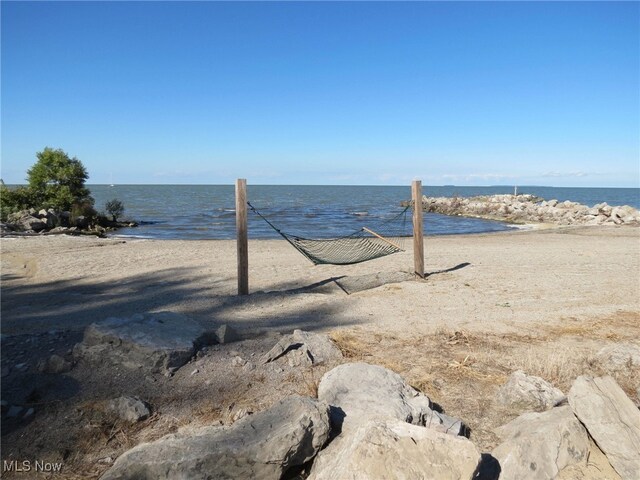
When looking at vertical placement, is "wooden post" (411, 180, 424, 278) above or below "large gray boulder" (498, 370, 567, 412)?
above

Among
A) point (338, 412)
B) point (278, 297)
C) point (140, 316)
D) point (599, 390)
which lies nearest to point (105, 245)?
point (278, 297)

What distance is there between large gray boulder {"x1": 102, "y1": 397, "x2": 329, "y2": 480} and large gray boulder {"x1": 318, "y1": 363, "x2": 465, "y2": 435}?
293 millimetres

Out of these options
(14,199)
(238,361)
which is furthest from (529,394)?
(14,199)

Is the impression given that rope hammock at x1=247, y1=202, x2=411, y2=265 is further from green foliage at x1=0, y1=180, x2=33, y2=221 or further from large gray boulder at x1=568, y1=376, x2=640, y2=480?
green foliage at x1=0, y1=180, x2=33, y2=221

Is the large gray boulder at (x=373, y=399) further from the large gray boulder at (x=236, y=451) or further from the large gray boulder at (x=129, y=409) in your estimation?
the large gray boulder at (x=129, y=409)

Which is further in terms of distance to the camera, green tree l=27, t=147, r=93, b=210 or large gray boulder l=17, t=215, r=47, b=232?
green tree l=27, t=147, r=93, b=210

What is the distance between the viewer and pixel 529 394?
3.17 metres

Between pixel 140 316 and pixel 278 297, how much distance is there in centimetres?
251

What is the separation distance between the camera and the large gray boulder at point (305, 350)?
3756 mm

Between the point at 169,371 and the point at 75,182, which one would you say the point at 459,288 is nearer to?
the point at 169,371

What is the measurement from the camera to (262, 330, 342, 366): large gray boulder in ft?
12.3

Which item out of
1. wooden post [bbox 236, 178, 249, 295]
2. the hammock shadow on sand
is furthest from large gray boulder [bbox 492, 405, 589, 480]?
wooden post [bbox 236, 178, 249, 295]

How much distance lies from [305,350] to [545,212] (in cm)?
2599

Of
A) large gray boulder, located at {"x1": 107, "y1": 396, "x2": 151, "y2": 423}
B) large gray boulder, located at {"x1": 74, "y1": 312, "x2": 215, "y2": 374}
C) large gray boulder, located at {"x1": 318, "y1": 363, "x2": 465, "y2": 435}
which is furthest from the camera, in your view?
large gray boulder, located at {"x1": 74, "y1": 312, "x2": 215, "y2": 374}
